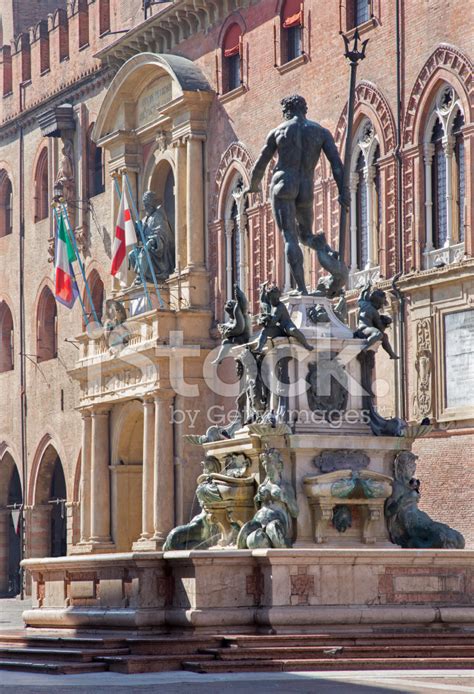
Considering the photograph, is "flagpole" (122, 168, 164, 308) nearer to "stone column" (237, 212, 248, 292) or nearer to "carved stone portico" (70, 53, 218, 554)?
"carved stone portico" (70, 53, 218, 554)

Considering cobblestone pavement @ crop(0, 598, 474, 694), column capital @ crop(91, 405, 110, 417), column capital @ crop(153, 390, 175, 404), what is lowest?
cobblestone pavement @ crop(0, 598, 474, 694)

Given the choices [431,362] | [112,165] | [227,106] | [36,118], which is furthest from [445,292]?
[36,118]

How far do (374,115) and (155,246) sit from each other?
8.30 metres

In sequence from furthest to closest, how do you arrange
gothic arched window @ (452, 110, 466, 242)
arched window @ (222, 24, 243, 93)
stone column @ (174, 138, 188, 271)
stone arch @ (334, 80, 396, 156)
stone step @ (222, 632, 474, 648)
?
stone column @ (174, 138, 188, 271) → arched window @ (222, 24, 243, 93) → stone arch @ (334, 80, 396, 156) → gothic arched window @ (452, 110, 466, 242) → stone step @ (222, 632, 474, 648)

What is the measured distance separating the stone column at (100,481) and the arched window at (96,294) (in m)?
4.45

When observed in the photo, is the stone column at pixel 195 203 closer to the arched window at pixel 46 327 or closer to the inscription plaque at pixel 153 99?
the inscription plaque at pixel 153 99

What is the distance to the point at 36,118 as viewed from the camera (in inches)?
1949

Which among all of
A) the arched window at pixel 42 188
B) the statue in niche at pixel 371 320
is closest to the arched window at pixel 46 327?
the arched window at pixel 42 188

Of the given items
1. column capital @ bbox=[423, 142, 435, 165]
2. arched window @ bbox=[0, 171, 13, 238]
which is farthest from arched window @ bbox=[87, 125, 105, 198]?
column capital @ bbox=[423, 142, 435, 165]

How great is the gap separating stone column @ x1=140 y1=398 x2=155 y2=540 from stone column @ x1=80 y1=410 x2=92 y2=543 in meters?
3.08

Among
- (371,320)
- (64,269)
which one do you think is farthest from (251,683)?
(64,269)

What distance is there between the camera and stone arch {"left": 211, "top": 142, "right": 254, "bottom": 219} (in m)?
38.4

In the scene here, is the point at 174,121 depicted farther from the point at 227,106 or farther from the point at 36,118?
the point at 36,118

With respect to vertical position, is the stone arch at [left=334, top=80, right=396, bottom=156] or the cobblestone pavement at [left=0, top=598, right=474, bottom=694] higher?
the stone arch at [left=334, top=80, right=396, bottom=156]
